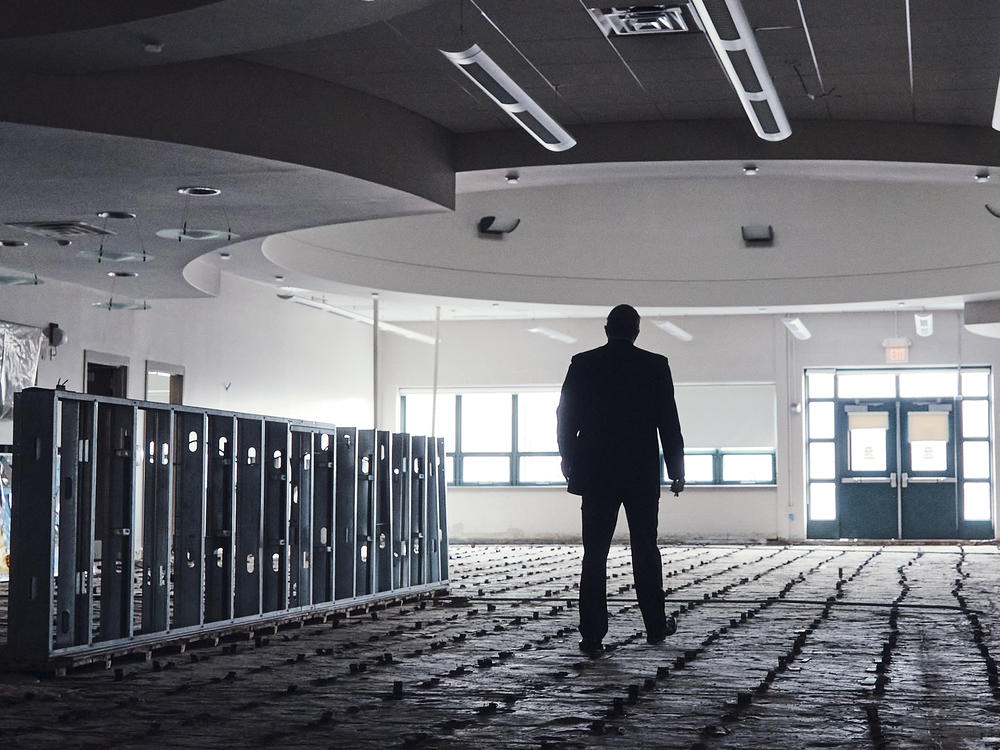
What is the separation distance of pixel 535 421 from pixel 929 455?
24.3 feet

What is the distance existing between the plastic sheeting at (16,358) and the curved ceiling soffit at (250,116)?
5.80 metres

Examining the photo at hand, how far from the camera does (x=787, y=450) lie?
23.6m

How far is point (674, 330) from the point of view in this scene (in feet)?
72.3

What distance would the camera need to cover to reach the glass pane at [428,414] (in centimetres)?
2541

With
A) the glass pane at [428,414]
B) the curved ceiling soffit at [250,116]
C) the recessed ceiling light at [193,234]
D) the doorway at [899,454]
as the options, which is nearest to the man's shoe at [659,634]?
the curved ceiling soffit at [250,116]

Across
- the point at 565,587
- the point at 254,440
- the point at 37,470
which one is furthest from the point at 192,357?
the point at 37,470

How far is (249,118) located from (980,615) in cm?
666

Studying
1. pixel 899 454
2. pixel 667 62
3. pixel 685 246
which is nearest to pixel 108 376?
pixel 685 246

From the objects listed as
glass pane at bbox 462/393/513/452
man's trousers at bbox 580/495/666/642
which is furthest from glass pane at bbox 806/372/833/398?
man's trousers at bbox 580/495/666/642

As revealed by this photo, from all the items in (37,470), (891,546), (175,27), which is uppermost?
(175,27)

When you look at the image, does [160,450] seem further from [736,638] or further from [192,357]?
[192,357]

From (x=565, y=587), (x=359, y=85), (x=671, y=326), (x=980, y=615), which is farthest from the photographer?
(x=671, y=326)

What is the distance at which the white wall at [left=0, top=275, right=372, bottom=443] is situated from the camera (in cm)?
1566

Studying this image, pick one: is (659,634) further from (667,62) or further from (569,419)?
(667,62)
